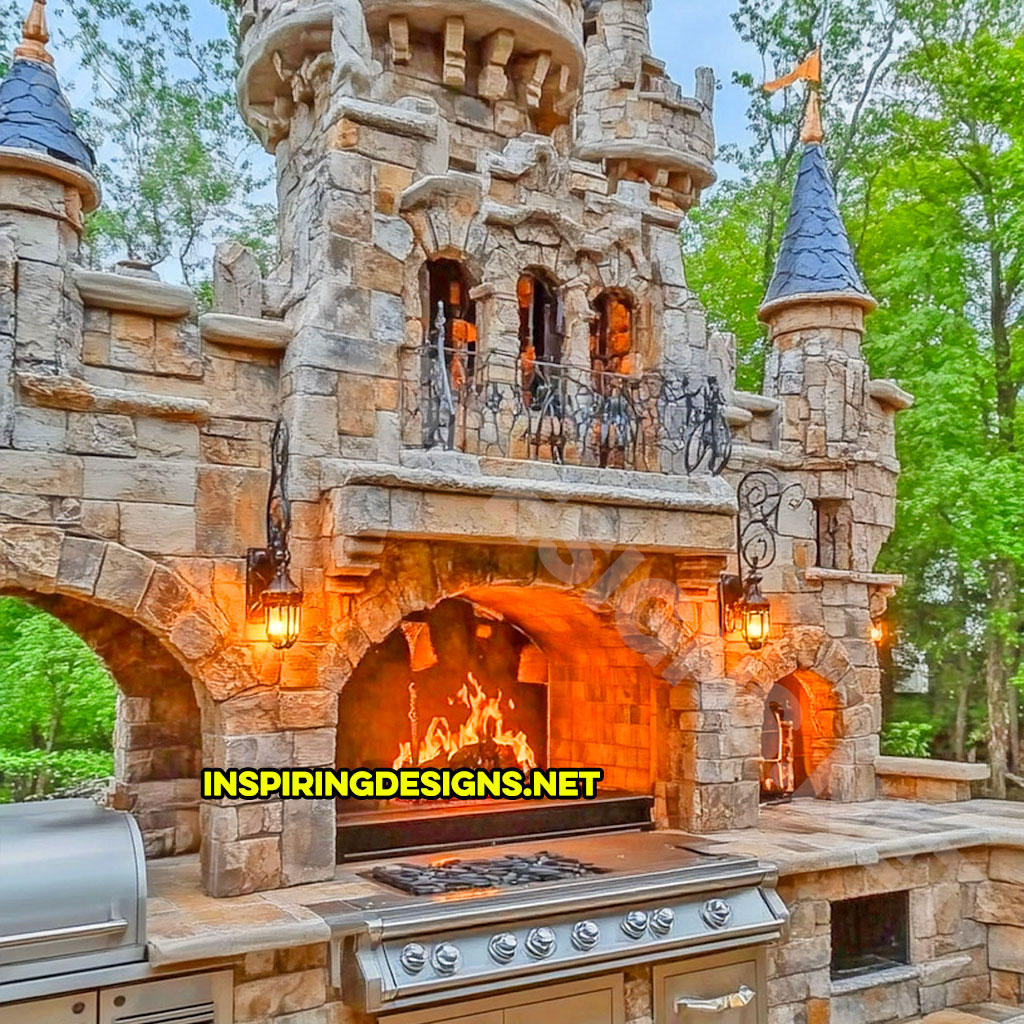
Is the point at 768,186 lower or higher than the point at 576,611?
higher

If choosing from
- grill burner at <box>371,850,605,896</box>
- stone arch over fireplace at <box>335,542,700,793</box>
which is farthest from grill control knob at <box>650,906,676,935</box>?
stone arch over fireplace at <box>335,542,700,793</box>

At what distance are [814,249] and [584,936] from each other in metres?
6.32

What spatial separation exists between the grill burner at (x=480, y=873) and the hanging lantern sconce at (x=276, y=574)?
1.51 metres

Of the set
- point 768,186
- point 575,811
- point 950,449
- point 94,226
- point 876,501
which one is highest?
point 768,186

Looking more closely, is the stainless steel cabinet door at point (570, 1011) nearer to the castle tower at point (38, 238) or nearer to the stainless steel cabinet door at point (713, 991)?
the stainless steel cabinet door at point (713, 991)

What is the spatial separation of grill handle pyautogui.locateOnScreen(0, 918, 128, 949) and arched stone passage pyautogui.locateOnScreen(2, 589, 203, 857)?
2.33 m

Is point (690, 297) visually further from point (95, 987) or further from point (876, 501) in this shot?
point (95, 987)

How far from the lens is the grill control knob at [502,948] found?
17.4ft

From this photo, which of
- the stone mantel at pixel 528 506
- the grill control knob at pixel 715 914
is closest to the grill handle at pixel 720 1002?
the grill control knob at pixel 715 914

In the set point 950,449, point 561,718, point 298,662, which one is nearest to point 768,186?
point 950,449

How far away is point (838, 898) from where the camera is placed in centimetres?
700

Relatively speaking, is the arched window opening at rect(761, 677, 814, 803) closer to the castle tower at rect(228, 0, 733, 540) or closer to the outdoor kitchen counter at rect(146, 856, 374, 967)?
the castle tower at rect(228, 0, 733, 540)

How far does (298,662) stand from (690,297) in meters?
4.07

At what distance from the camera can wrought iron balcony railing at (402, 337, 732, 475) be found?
648cm
